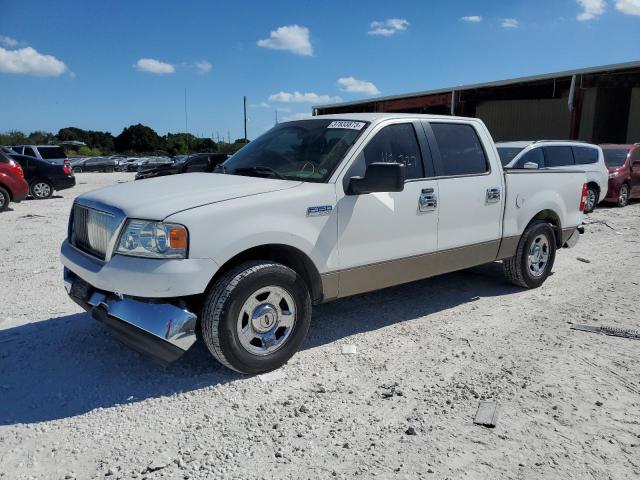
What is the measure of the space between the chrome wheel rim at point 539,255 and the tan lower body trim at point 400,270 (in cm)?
87

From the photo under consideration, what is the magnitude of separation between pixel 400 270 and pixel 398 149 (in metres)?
1.05

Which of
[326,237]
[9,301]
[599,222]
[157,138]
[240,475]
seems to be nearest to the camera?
[240,475]

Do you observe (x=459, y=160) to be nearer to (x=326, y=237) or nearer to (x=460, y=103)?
(x=326, y=237)

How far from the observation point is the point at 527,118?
31.7m

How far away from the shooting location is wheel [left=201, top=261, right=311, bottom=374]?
342 cm

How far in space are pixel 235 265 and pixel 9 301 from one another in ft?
10.3

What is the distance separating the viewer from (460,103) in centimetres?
2766

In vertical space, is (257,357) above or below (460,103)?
below

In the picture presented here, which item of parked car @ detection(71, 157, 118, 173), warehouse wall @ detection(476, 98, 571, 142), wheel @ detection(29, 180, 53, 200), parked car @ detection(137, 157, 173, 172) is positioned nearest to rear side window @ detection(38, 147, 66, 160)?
parked car @ detection(137, 157, 173, 172)

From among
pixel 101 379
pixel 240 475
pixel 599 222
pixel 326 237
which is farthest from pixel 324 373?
pixel 599 222

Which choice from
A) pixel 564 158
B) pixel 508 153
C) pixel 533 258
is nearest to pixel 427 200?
pixel 533 258

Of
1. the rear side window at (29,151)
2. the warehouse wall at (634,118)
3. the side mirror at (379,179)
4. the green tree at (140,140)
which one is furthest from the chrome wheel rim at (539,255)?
the green tree at (140,140)

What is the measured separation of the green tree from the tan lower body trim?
9109cm

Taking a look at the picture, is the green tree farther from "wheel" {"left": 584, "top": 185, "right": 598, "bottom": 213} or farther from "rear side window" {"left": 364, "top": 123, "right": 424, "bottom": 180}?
"rear side window" {"left": 364, "top": 123, "right": 424, "bottom": 180}
